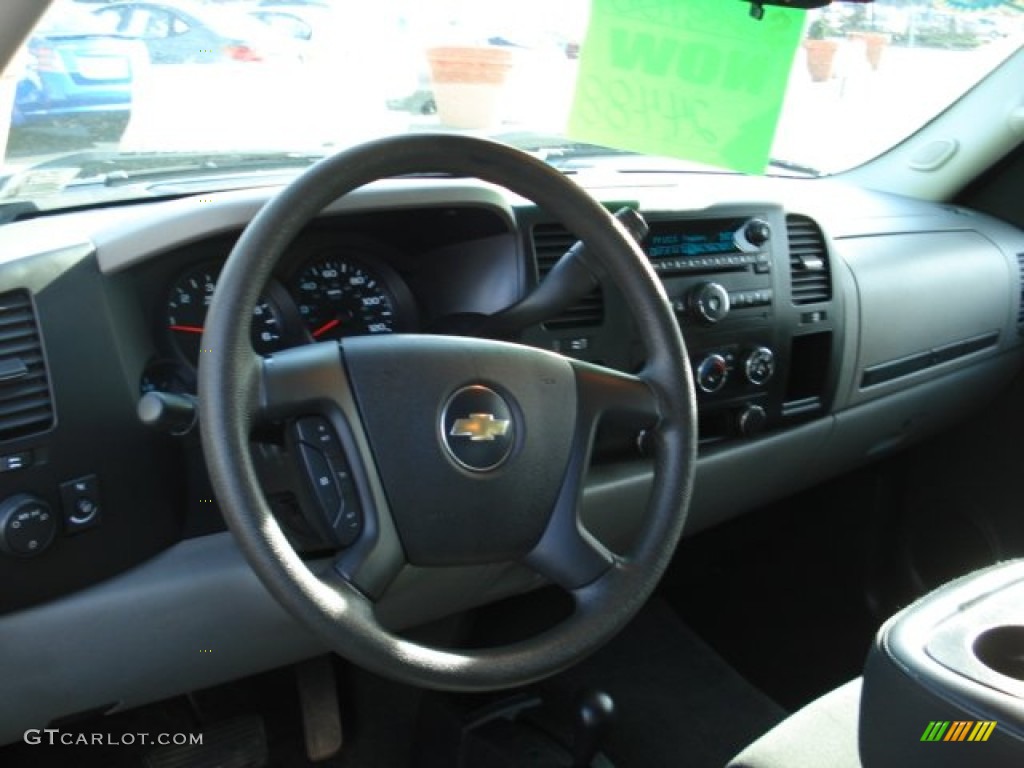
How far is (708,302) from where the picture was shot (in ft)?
6.31

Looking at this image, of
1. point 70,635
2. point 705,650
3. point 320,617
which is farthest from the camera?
point 705,650

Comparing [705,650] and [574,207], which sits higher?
[574,207]

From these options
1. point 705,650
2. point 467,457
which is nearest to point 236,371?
point 467,457

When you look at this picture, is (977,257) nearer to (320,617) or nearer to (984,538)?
(984,538)

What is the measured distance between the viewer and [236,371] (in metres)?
1.11

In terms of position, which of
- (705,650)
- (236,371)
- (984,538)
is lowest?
(705,650)

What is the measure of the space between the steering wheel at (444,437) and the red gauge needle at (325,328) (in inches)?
14.4

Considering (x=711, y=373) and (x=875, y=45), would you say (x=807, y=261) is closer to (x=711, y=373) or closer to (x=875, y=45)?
(x=711, y=373)

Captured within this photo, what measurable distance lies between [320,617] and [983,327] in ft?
7.07

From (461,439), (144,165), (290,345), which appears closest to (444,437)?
(461,439)

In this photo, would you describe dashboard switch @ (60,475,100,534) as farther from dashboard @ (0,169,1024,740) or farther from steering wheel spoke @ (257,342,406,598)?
steering wheel spoke @ (257,342,406,598)

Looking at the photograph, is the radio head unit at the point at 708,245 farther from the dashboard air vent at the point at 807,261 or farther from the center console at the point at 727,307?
the dashboard air vent at the point at 807,261

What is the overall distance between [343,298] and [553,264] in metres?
0.35

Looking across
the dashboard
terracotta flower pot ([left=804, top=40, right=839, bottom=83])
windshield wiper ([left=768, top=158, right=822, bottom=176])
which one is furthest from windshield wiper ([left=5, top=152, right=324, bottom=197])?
windshield wiper ([left=768, top=158, right=822, bottom=176])
